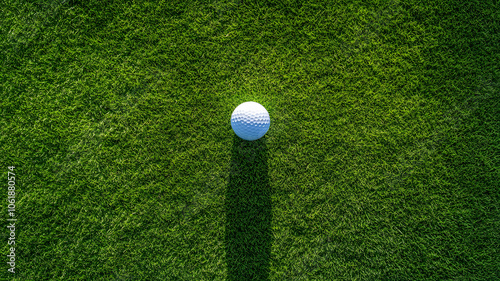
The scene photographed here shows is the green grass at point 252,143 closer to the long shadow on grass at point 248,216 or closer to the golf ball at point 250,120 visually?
the long shadow on grass at point 248,216

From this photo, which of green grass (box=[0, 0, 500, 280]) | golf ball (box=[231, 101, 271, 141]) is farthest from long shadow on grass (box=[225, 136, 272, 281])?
golf ball (box=[231, 101, 271, 141])

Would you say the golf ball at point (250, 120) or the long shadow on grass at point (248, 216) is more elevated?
the golf ball at point (250, 120)

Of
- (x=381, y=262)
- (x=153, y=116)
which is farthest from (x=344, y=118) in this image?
(x=153, y=116)

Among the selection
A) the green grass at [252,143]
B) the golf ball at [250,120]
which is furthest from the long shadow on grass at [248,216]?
the golf ball at [250,120]

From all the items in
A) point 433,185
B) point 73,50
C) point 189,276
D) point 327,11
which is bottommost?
point 189,276

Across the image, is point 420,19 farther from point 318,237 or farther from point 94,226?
point 94,226

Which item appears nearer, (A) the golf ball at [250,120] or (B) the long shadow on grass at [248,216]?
(A) the golf ball at [250,120]
